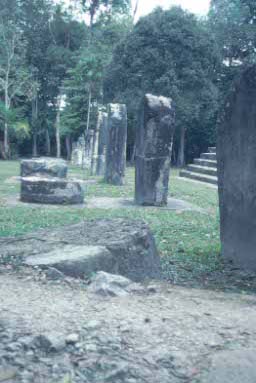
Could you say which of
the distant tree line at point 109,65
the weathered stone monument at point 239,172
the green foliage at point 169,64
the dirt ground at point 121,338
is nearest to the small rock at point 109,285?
the dirt ground at point 121,338

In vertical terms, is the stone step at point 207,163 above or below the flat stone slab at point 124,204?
above

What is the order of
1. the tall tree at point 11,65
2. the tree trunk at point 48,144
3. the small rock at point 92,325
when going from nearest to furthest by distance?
the small rock at point 92,325
the tall tree at point 11,65
the tree trunk at point 48,144

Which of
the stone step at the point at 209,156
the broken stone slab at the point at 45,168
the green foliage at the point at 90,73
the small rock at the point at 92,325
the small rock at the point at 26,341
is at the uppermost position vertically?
the green foliage at the point at 90,73

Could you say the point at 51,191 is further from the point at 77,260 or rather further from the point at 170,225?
the point at 77,260

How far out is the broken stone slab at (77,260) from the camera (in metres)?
4.66

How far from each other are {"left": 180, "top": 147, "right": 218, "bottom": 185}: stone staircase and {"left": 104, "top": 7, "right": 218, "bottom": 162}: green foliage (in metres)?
5.73

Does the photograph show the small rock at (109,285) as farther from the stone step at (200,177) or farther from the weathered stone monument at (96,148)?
the weathered stone monument at (96,148)

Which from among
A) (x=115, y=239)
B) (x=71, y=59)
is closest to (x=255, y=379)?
(x=115, y=239)

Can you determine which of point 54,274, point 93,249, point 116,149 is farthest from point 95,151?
point 54,274

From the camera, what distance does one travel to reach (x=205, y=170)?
20.5 meters

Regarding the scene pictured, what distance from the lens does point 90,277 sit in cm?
466

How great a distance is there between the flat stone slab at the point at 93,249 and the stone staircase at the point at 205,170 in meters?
12.8

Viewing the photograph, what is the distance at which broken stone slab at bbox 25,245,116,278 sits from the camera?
15.3ft

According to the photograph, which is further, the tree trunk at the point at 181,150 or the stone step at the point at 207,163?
the tree trunk at the point at 181,150
